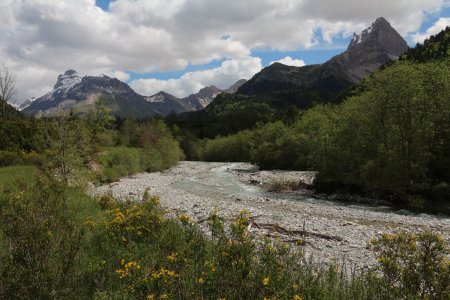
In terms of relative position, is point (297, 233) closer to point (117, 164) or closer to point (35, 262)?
point (35, 262)

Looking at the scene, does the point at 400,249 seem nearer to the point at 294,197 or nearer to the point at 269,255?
the point at 269,255

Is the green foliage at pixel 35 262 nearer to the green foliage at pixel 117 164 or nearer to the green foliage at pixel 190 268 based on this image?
the green foliage at pixel 190 268

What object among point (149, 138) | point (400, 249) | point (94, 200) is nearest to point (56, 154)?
point (94, 200)

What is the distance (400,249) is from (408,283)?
0.64 meters

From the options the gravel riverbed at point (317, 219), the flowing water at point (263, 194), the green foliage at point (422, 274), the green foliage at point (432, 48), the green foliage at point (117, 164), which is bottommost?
the flowing water at point (263, 194)

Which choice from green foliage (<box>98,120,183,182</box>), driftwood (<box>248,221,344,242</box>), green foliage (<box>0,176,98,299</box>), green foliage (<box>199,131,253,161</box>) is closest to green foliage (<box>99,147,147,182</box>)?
green foliage (<box>98,120,183,182</box>)

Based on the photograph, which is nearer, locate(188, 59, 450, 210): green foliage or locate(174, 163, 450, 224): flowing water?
locate(174, 163, 450, 224): flowing water

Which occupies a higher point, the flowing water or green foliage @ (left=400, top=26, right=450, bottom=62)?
green foliage @ (left=400, top=26, right=450, bottom=62)

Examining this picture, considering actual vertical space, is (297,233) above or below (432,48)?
below

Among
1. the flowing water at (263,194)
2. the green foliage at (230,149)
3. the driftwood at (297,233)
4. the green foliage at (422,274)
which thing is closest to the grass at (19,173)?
the flowing water at (263,194)

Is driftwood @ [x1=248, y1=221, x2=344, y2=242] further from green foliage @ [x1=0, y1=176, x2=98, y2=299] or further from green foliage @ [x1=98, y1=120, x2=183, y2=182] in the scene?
green foliage @ [x1=98, y1=120, x2=183, y2=182]

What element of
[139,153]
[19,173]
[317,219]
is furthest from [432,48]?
[19,173]

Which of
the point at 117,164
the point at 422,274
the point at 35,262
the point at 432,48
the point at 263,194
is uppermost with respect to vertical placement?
the point at 432,48

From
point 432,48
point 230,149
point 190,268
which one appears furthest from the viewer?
point 432,48
